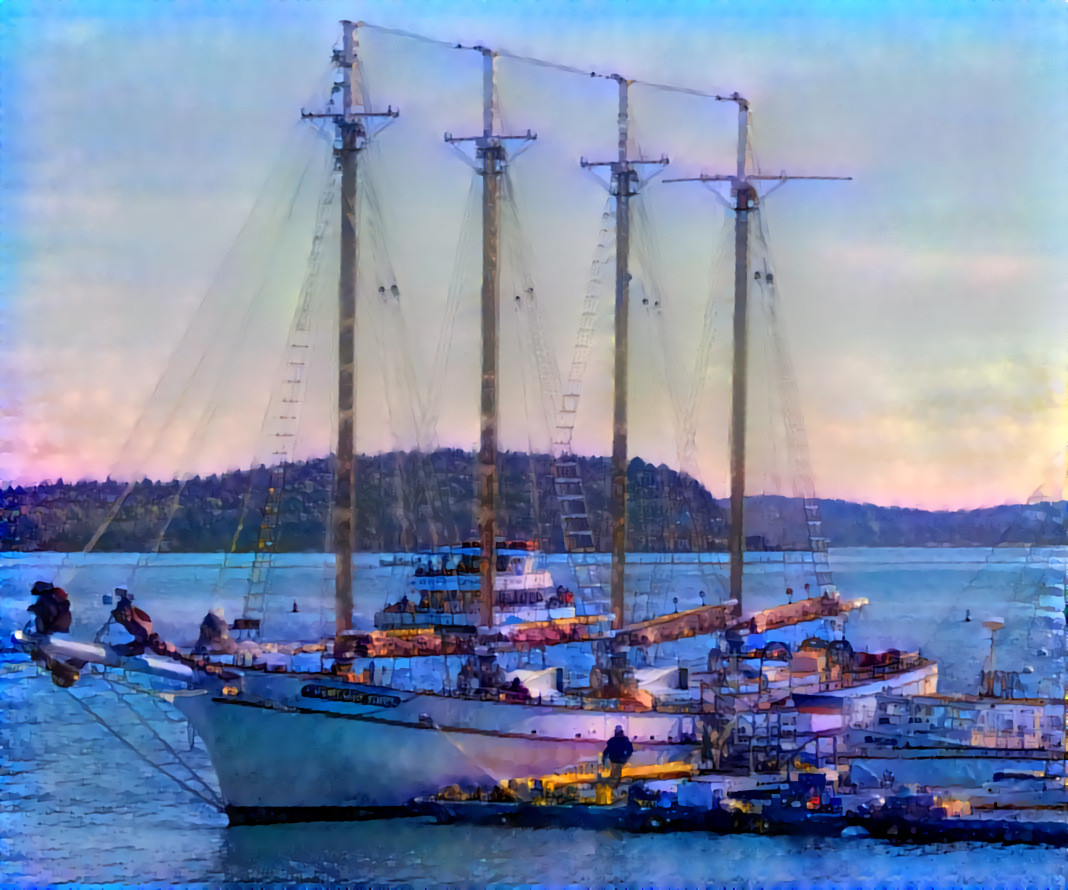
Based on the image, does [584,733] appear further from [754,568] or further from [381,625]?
[754,568]

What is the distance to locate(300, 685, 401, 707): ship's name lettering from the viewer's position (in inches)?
800

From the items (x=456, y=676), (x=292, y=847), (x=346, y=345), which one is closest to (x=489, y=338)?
(x=346, y=345)

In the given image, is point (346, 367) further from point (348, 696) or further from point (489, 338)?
point (348, 696)

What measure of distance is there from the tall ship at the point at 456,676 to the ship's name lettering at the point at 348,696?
22 mm

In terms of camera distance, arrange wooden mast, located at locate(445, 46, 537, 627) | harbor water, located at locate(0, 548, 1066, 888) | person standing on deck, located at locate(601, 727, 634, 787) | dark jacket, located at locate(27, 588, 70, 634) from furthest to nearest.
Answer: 1. wooden mast, located at locate(445, 46, 537, 627)
2. person standing on deck, located at locate(601, 727, 634, 787)
3. dark jacket, located at locate(27, 588, 70, 634)
4. harbor water, located at locate(0, 548, 1066, 888)

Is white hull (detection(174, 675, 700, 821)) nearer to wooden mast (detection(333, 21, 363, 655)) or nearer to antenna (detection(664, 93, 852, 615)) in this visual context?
wooden mast (detection(333, 21, 363, 655))

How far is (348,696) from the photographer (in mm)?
20391

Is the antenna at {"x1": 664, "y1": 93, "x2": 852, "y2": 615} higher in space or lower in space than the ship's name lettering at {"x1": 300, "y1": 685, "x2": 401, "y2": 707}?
higher

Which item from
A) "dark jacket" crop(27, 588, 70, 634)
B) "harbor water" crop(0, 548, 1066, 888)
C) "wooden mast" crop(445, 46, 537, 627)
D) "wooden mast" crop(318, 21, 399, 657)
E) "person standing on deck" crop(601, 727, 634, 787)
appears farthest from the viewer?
"wooden mast" crop(445, 46, 537, 627)

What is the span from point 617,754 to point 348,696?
4.24m

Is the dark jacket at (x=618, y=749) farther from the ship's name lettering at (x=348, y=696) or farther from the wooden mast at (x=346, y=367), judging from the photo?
the wooden mast at (x=346, y=367)

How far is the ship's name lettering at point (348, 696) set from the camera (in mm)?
20328

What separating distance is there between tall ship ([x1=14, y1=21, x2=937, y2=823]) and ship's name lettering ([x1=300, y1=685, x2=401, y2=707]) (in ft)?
0.07

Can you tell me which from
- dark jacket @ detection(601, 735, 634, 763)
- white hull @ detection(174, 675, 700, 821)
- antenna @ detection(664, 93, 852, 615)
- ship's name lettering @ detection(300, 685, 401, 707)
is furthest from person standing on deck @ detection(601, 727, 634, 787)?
antenna @ detection(664, 93, 852, 615)
